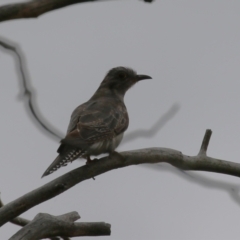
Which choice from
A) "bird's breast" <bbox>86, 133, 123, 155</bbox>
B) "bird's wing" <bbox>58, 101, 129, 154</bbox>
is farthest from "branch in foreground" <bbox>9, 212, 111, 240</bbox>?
"bird's breast" <bbox>86, 133, 123, 155</bbox>

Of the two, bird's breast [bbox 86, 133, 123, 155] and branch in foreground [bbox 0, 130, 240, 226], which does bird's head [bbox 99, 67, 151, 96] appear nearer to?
bird's breast [bbox 86, 133, 123, 155]

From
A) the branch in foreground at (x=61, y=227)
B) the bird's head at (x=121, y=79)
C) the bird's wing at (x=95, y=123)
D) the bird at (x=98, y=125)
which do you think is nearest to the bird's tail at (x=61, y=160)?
the bird at (x=98, y=125)

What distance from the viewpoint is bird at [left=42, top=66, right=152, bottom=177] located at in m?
5.55

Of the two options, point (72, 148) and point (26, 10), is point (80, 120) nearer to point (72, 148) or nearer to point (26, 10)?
point (72, 148)

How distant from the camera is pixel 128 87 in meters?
8.17

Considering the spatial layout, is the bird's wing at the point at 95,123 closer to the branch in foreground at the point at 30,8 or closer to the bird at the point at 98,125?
the bird at the point at 98,125

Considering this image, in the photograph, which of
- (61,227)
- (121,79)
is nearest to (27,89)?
(61,227)

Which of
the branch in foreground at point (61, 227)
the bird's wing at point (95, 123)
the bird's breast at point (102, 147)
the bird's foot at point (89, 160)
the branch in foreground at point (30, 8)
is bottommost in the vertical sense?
the branch in foreground at point (61, 227)

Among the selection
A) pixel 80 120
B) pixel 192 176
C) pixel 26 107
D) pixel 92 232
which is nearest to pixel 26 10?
pixel 26 107

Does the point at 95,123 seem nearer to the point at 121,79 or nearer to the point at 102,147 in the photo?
the point at 102,147

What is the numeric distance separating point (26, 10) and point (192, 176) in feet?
7.28

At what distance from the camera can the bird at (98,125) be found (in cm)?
555

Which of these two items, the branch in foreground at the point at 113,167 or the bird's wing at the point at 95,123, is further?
the bird's wing at the point at 95,123

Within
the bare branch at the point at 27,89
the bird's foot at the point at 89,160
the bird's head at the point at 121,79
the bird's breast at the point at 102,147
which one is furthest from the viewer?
the bird's head at the point at 121,79
